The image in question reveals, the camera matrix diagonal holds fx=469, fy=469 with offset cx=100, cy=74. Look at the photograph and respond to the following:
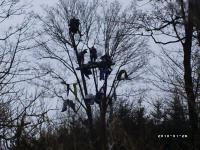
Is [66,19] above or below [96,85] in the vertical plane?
above

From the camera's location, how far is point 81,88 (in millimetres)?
31344

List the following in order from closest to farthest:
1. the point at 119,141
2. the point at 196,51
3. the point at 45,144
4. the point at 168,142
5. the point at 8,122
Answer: the point at 45,144 → the point at 119,141 → the point at 8,122 → the point at 196,51 → the point at 168,142

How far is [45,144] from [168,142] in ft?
59.9

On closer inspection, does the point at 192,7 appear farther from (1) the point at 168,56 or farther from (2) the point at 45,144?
(1) the point at 168,56

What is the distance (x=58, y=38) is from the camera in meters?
32.0

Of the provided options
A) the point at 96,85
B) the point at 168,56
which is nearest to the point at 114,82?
the point at 96,85

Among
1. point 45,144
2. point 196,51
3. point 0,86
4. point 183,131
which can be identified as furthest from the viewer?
point 183,131

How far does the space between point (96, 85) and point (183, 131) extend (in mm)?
6318

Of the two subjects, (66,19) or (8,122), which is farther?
(66,19)

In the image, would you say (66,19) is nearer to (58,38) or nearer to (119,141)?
(58,38)

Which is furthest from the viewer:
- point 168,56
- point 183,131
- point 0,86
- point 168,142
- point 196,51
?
point 183,131

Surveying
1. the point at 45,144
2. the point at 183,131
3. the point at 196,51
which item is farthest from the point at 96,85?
the point at 45,144

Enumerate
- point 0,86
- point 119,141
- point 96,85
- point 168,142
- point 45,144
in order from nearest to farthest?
1. point 45,144
2. point 119,141
3. point 0,86
4. point 168,142
5. point 96,85

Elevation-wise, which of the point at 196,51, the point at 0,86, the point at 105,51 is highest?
the point at 105,51
